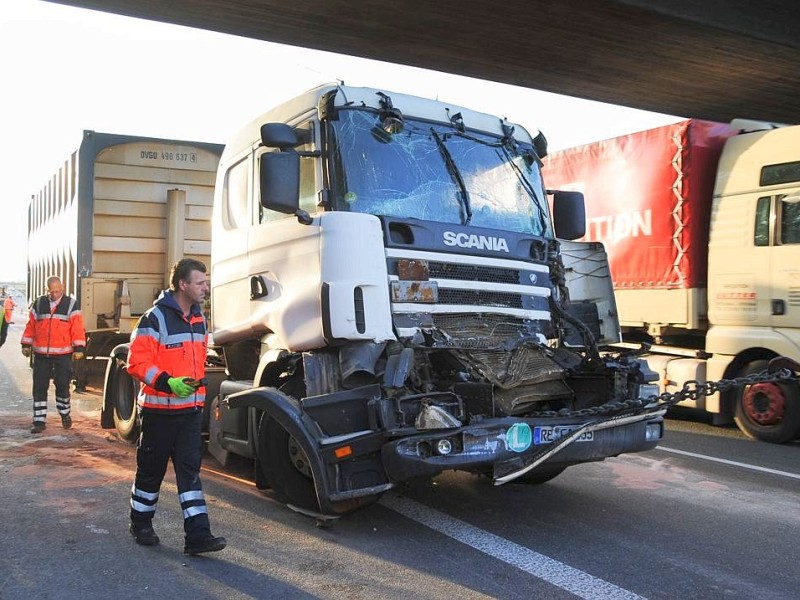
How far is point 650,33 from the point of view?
46.0 ft

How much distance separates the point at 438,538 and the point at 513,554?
1.72 feet

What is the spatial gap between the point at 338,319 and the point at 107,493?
2.49m

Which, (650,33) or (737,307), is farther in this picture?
(650,33)

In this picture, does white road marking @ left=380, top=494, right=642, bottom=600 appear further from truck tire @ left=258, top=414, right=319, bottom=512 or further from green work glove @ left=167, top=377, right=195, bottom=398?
green work glove @ left=167, top=377, right=195, bottom=398

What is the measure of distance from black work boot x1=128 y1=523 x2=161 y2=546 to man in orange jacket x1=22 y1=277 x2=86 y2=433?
14.7 feet

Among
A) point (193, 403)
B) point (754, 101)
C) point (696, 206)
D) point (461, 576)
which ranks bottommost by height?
point (461, 576)

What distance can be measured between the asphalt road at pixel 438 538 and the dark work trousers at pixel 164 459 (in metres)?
0.27

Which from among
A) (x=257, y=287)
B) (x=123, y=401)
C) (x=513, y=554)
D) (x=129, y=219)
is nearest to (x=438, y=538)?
(x=513, y=554)

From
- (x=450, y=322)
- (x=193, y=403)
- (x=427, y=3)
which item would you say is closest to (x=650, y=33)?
(x=427, y=3)

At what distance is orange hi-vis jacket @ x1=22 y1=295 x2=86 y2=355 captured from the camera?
8.61 meters

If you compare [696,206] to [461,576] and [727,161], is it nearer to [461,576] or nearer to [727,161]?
[727,161]

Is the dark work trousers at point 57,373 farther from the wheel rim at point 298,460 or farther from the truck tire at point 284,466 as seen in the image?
the wheel rim at point 298,460

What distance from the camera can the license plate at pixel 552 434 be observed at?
174 inches

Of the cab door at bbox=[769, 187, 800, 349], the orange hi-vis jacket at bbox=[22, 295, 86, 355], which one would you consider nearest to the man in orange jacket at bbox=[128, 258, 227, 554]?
the orange hi-vis jacket at bbox=[22, 295, 86, 355]
